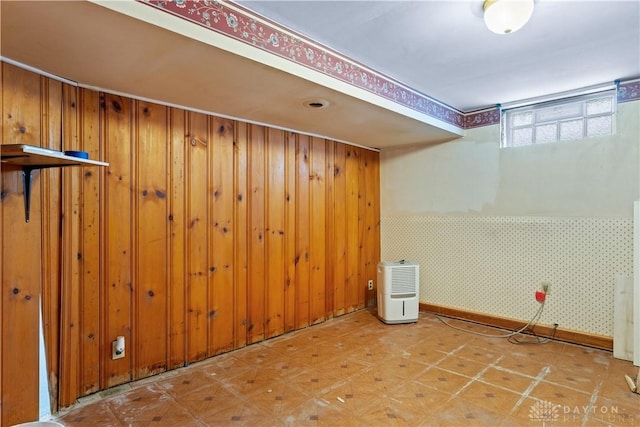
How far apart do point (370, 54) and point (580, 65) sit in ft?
5.24

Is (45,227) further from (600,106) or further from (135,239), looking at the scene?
(600,106)

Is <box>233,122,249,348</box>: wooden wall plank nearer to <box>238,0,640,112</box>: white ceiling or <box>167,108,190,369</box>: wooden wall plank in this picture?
<box>167,108,190,369</box>: wooden wall plank

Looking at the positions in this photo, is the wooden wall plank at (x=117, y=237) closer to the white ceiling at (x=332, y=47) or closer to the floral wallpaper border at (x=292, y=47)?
the white ceiling at (x=332, y=47)

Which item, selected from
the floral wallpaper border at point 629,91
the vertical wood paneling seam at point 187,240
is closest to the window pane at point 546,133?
the floral wallpaper border at point 629,91

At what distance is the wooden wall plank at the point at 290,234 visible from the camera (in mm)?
3607

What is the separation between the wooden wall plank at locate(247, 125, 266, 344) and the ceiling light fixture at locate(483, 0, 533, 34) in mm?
2090

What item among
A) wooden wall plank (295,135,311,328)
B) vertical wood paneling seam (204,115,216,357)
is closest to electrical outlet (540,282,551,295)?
wooden wall plank (295,135,311,328)

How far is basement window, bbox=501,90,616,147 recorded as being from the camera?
10.4ft

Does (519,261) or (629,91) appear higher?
(629,91)

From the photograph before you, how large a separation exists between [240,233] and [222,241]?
0.63ft

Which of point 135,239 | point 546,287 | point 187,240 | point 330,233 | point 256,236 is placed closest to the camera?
point 135,239

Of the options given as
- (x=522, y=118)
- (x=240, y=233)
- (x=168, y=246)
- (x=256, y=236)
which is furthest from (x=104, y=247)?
(x=522, y=118)

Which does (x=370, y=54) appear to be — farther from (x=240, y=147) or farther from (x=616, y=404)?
(x=616, y=404)

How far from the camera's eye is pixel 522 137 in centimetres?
364
